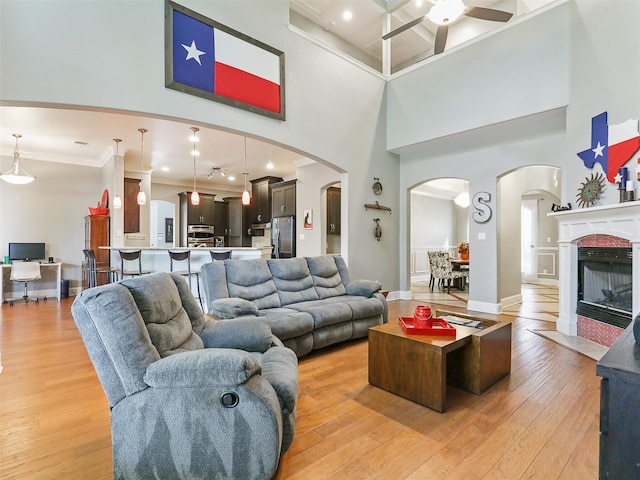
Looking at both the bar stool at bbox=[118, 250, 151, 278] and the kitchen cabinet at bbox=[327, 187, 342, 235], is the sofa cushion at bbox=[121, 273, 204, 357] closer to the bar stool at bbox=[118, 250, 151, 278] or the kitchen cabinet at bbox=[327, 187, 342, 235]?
the bar stool at bbox=[118, 250, 151, 278]

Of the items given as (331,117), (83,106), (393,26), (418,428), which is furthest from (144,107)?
(393,26)

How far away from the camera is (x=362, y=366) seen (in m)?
3.01

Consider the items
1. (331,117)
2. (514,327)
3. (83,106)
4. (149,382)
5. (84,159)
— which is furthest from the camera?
(84,159)

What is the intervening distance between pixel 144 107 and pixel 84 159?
507cm

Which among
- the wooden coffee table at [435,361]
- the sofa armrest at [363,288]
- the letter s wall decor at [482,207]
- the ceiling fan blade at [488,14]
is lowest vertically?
the wooden coffee table at [435,361]

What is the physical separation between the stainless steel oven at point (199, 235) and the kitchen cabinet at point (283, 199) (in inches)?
89.7

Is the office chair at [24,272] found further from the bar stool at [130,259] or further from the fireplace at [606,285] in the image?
the fireplace at [606,285]

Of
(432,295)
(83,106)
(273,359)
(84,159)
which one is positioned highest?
(84,159)

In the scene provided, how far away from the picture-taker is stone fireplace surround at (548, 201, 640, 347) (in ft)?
10.2

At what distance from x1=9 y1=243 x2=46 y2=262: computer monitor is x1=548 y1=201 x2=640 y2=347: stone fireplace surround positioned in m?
9.11

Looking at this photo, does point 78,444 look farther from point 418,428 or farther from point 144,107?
point 144,107

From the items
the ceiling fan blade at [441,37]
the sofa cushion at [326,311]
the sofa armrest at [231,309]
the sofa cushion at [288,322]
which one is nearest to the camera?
the sofa armrest at [231,309]

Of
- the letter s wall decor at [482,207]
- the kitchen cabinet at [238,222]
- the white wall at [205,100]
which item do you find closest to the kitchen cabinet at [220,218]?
the kitchen cabinet at [238,222]

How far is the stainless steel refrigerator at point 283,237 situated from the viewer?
7.97 metres
